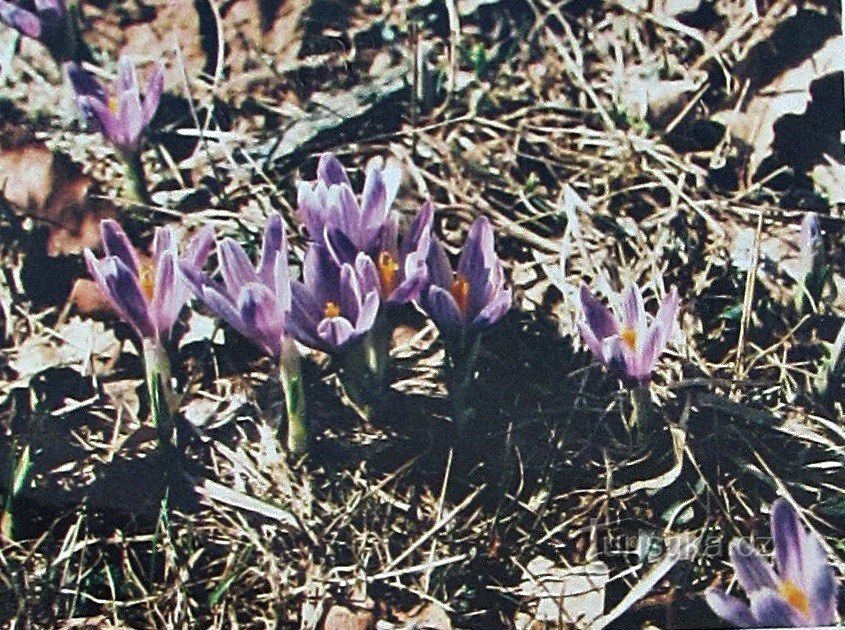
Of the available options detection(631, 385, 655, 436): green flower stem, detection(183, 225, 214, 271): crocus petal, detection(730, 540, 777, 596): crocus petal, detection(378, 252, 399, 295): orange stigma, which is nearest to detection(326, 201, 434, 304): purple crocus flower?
detection(378, 252, 399, 295): orange stigma

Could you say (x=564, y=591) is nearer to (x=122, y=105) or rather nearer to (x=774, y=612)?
(x=774, y=612)

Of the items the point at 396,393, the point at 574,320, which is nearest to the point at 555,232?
the point at 574,320

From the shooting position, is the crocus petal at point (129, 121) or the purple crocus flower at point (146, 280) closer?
the purple crocus flower at point (146, 280)

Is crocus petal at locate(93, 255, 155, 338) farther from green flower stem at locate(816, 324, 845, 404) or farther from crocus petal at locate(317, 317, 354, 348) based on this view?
green flower stem at locate(816, 324, 845, 404)

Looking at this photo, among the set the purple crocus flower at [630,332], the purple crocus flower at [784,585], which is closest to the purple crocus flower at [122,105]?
the purple crocus flower at [630,332]

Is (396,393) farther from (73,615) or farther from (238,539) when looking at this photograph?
(73,615)

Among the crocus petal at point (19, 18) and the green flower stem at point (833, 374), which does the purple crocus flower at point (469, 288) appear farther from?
the crocus petal at point (19, 18)

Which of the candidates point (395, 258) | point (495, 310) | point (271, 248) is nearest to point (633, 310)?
point (495, 310)
